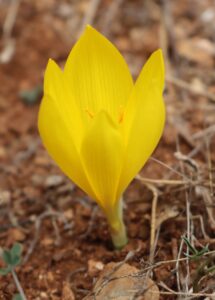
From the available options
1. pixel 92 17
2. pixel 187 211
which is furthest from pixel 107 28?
pixel 187 211

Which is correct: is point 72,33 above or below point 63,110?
below

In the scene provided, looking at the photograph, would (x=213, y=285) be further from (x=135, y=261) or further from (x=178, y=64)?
(x=178, y=64)

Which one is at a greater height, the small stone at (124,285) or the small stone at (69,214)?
the small stone at (124,285)

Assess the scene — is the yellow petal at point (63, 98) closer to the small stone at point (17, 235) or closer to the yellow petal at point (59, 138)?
the yellow petal at point (59, 138)

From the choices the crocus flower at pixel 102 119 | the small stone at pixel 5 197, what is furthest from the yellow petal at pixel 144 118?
the small stone at pixel 5 197

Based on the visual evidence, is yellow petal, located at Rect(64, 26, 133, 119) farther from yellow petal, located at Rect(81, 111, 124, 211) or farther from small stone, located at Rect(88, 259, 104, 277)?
small stone, located at Rect(88, 259, 104, 277)

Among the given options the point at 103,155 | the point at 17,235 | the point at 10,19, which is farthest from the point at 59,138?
the point at 10,19

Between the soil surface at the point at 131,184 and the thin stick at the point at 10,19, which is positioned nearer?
the soil surface at the point at 131,184
